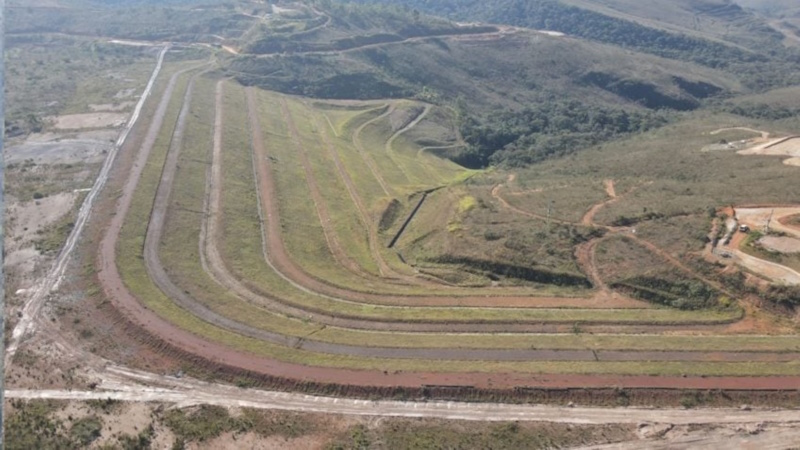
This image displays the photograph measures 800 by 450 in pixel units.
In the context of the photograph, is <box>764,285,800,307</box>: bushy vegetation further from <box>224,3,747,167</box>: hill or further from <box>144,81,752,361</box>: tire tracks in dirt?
<box>224,3,747,167</box>: hill

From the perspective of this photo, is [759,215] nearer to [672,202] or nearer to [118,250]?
[672,202]

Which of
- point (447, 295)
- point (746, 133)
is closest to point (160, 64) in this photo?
point (447, 295)

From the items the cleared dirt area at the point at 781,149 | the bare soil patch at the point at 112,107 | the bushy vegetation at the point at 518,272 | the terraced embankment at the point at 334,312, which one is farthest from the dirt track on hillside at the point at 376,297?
the bare soil patch at the point at 112,107

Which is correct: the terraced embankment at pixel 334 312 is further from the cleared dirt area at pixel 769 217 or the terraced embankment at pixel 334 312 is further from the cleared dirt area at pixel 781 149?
the cleared dirt area at pixel 781 149

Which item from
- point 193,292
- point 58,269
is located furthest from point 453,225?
point 58,269

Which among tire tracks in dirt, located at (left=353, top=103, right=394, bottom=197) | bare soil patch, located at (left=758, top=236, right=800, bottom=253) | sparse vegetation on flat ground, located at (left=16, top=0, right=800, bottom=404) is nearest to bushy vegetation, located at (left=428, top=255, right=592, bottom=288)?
sparse vegetation on flat ground, located at (left=16, top=0, right=800, bottom=404)
